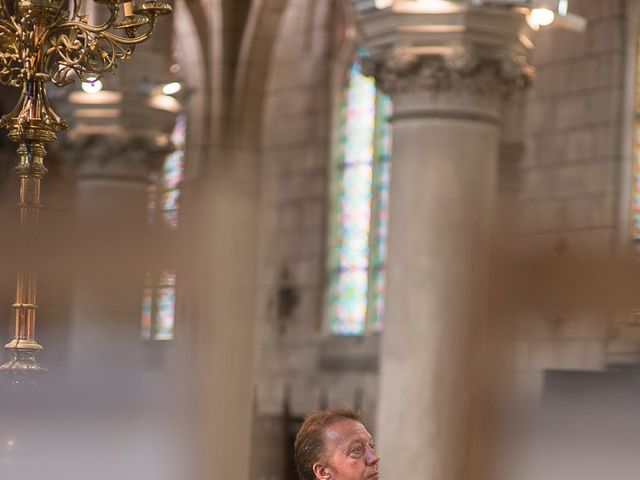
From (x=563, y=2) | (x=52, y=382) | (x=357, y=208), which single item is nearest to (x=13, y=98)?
(x=357, y=208)

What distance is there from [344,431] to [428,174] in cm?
616

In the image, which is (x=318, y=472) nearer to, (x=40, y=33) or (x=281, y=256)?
(x=40, y=33)

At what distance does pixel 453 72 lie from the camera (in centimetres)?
966

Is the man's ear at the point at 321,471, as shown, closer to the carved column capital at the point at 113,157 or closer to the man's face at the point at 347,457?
the man's face at the point at 347,457

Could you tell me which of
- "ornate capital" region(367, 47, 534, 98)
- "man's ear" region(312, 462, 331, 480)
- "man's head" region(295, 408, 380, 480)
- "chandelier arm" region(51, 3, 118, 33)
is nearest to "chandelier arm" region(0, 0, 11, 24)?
"chandelier arm" region(51, 3, 118, 33)

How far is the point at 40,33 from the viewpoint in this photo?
476cm

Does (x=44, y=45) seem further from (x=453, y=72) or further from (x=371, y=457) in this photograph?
(x=453, y=72)

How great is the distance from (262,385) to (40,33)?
1155cm

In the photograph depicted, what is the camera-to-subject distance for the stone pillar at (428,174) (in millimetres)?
9375

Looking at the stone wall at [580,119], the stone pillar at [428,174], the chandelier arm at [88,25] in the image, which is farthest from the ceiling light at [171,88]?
the chandelier arm at [88,25]

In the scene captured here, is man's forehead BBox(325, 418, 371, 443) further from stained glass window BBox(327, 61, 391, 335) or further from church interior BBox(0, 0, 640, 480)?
stained glass window BBox(327, 61, 391, 335)

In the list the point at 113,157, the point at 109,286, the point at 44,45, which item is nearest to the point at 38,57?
the point at 44,45

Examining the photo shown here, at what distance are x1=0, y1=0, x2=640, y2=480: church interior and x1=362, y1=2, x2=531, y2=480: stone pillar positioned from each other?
16mm

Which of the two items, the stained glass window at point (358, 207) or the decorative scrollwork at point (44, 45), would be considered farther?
the stained glass window at point (358, 207)
